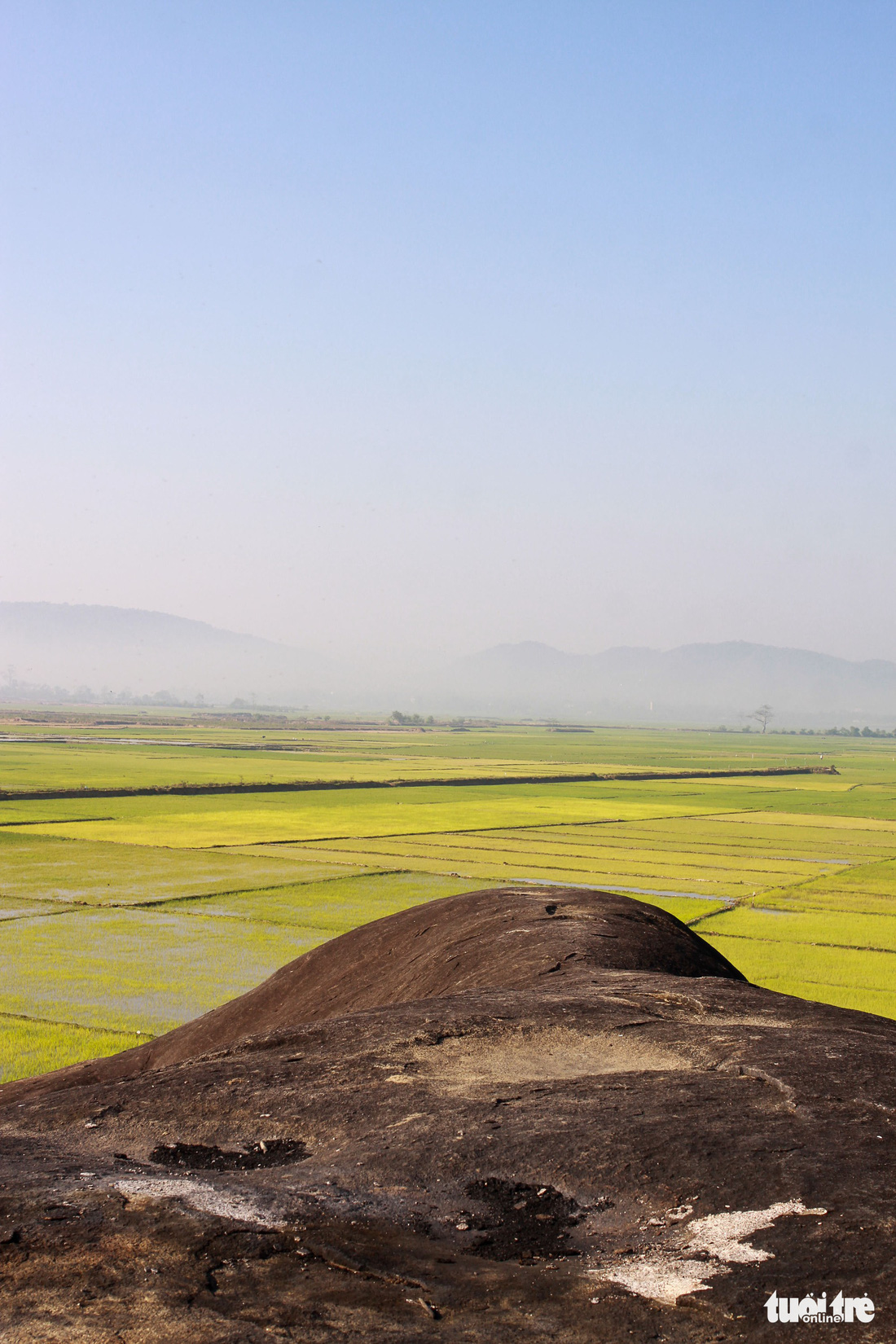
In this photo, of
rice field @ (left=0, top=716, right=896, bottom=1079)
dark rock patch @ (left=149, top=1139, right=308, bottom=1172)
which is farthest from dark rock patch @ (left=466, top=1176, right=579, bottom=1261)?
rice field @ (left=0, top=716, right=896, bottom=1079)

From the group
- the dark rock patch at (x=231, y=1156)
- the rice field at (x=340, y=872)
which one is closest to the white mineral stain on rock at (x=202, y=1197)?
the dark rock patch at (x=231, y=1156)

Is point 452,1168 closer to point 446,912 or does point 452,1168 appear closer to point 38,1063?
point 446,912

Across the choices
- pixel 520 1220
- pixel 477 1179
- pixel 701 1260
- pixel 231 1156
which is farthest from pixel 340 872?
pixel 701 1260

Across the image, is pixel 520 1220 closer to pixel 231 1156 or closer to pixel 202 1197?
pixel 202 1197

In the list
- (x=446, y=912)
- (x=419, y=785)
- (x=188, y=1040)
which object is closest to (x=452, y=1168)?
(x=188, y=1040)

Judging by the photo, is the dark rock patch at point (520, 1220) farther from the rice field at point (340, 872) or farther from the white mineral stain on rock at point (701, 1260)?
the rice field at point (340, 872)

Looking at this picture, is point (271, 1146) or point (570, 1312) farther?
point (271, 1146)
